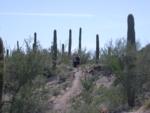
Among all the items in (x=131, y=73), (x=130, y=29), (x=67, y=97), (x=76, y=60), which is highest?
(x=130, y=29)

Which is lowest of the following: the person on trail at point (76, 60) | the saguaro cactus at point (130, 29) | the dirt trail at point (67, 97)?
the dirt trail at point (67, 97)

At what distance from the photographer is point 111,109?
27891mm

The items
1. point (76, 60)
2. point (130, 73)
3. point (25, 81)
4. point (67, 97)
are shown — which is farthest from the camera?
point (76, 60)

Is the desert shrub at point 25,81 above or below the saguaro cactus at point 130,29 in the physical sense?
below

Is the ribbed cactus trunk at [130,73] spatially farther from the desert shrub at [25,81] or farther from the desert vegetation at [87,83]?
the desert shrub at [25,81]

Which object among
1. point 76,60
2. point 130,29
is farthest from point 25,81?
point 76,60

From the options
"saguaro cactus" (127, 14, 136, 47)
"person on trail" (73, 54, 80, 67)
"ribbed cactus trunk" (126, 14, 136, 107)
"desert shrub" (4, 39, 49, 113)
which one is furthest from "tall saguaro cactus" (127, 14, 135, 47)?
"person on trail" (73, 54, 80, 67)

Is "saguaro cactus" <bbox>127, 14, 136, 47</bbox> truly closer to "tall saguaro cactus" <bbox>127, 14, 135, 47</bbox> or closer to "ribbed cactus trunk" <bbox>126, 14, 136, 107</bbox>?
"tall saguaro cactus" <bbox>127, 14, 135, 47</bbox>

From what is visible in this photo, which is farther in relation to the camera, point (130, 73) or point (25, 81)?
point (25, 81)

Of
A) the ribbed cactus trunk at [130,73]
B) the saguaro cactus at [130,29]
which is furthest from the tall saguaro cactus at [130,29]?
the ribbed cactus trunk at [130,73]

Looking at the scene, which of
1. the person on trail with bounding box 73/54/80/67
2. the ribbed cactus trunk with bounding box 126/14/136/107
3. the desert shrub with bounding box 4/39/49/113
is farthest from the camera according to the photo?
the person on trail with bounding box 73/54/80/67

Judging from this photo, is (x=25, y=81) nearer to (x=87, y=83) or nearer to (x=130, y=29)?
(x=87, y=83)

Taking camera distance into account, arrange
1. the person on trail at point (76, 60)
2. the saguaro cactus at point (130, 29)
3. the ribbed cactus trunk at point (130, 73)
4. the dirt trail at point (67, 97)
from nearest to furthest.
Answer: the ribbed cactus trunk at point (130, 73) → the saguaro cactus at point (130, 29) → the dirt trail at point (67, 97) → the person on trail at point (76, 60)

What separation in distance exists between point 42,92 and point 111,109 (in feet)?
17.8
